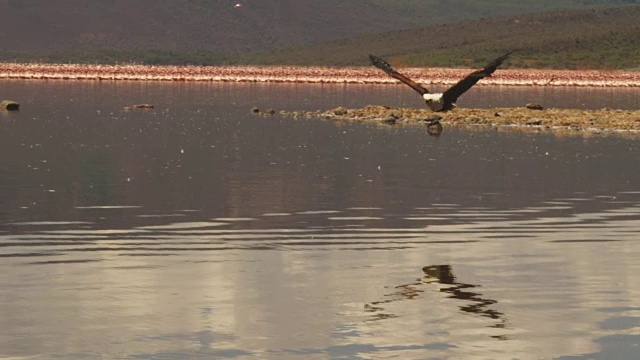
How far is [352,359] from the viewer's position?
13.7 metres

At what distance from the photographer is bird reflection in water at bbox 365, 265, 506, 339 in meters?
16.1

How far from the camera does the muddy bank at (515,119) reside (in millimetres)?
57094

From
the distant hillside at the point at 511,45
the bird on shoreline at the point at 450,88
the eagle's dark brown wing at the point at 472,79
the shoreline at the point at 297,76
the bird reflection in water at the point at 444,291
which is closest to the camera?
the bird reflection in water at the point at 444,291

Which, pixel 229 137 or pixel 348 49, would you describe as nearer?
pixel 229 137

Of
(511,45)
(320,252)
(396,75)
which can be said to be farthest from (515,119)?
(511,45)

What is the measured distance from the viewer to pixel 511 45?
547 ft

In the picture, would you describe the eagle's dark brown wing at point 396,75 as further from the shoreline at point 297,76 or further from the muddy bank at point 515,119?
the shoreline at point 297,76

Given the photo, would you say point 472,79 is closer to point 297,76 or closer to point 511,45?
point 297,76

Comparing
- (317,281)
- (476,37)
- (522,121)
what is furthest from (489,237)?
(476,37)

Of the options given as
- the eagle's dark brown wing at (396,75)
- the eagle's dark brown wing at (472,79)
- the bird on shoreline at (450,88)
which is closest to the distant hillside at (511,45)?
the bird on shoreline at (450,88)

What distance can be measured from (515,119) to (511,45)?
106814 millimetres

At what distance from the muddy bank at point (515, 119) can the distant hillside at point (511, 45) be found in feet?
289

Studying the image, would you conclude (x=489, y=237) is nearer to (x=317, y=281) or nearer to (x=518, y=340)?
(x=317, y=281)

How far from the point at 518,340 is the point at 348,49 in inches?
6827
